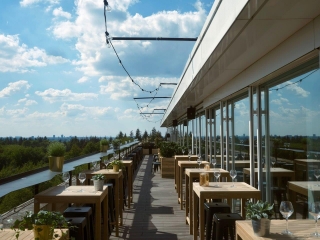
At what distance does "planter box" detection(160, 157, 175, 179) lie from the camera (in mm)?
12617

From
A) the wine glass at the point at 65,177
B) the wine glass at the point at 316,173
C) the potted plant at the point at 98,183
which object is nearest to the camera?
the wine glass at the point at 316,173

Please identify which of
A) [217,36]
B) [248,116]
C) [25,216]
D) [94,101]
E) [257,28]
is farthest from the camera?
[94,101]

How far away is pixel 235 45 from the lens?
3623mm

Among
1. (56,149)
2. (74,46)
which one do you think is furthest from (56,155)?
(74,46)

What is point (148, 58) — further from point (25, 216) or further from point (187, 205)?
point (25, 216)

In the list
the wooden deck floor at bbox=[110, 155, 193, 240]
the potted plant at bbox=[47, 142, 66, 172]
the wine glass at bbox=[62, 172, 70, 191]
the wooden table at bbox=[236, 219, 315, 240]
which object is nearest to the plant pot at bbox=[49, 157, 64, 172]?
the potted plant at bbox=[47, 142, 66, 172]

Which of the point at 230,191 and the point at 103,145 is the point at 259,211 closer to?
the point at 230,191

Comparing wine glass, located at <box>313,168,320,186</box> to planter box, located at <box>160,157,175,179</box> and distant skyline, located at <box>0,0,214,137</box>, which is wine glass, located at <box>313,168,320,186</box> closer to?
distant skyline, located at <box>0,0,214,137</box>

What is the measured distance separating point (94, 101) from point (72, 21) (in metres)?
8.62

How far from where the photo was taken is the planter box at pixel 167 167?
1262 cm

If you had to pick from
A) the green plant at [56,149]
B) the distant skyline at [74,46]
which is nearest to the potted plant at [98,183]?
the green plant at [56,149]

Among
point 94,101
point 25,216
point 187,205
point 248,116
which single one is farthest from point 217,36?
point 94,101

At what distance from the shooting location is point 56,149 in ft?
16.6

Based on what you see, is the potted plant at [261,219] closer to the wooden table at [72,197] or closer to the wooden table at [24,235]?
the wooden table at [24,235]
